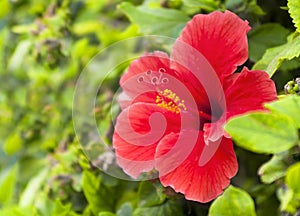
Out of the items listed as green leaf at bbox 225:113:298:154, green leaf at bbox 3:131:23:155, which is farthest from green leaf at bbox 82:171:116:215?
green leaf at bbox 3:131:23:155

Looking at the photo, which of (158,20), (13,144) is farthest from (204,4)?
(13,144)

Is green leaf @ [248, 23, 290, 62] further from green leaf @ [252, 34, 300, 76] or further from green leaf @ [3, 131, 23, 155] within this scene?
green leaf @ [3, 131, 23, 155]

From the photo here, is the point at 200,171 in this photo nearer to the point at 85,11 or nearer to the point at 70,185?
the point at 70,185

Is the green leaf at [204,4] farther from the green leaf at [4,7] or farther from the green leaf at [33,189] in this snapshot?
the green leaf at [4,7]

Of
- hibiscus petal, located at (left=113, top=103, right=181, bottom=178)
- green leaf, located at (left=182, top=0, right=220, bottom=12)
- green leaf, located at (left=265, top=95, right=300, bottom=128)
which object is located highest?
green leaf, located at (left=265, top=95, right=300, bottom=128)

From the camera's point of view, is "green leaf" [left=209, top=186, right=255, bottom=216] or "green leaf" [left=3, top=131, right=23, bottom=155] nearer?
"green leaf" [left=209, top=186, right=255, bottom=216]

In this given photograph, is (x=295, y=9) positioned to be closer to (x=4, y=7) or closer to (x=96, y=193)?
(x=96, y=193)
